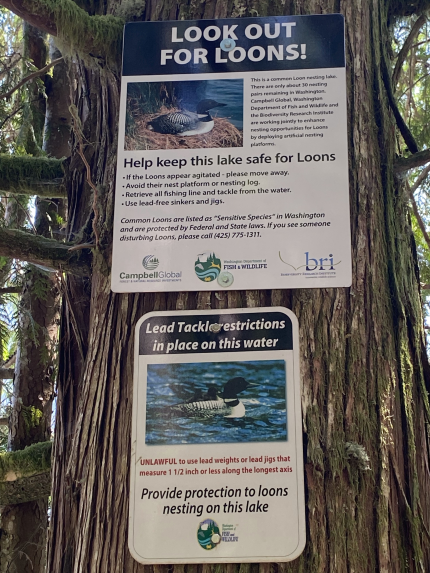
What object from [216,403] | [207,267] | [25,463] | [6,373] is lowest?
[25,463]

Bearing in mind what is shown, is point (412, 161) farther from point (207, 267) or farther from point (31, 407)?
point (31, 407)

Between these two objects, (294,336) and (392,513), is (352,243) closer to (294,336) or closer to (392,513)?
(294,336)

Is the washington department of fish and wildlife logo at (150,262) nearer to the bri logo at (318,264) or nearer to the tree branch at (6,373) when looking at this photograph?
the bri logo at (318,264)

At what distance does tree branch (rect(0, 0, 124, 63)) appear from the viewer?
231cm

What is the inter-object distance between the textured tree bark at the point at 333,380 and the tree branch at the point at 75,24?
0.10 meters

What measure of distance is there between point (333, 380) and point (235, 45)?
4.24ft

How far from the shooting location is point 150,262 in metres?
2.21

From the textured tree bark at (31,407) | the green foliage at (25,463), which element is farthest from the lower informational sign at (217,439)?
the textured tree bark at (31,407)

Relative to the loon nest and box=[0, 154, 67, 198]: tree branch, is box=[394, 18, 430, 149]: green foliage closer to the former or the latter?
the loon nest

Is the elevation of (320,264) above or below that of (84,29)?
below

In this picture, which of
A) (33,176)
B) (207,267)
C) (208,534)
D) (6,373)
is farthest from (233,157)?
(6,373)

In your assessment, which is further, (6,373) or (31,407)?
(6,373)

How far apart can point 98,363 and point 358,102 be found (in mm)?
1331

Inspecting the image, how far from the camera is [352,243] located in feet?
7.32
